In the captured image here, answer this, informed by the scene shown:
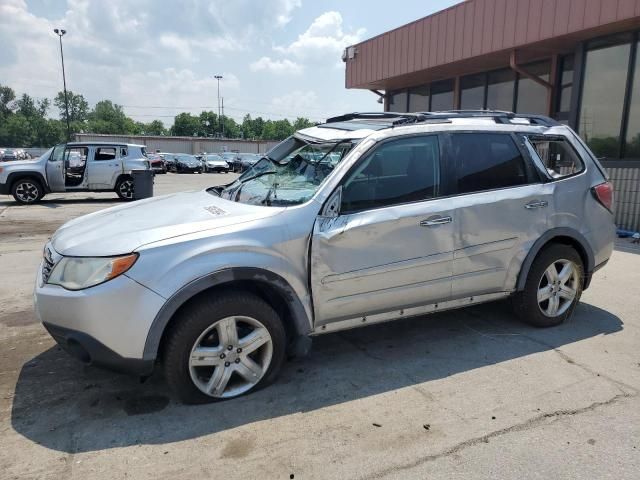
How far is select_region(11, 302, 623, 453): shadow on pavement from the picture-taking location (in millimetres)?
2801

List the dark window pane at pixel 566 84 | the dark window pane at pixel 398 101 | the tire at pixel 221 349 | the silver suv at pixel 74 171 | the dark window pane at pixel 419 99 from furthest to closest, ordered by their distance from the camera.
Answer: the dark window pane at pixel 398 101 → the dark window pane at pixel 419 99 → the silver suv at pixel 74 171 → the dark window pane at pixel 566 84 → the tire at pixel 221 349

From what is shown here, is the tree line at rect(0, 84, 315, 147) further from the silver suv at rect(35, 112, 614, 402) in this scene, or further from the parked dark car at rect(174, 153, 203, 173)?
the silver suv at rect(35, 112, 614, 402)

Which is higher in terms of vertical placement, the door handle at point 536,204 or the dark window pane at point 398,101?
the dark window pane at point 398,101

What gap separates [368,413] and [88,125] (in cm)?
13351

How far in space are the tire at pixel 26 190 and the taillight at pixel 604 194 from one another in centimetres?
1403

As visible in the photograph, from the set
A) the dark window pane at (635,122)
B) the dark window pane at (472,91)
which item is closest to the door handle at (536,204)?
the dark window pane at (635,122)

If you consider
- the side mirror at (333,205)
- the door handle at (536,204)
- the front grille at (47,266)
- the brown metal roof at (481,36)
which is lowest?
the front grille at (47,266)

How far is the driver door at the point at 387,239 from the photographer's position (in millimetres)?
3223

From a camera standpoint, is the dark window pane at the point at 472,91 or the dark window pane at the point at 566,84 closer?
the dark window pane at the point at 566,84

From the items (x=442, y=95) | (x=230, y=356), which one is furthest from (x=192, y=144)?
(x=230, y=356)

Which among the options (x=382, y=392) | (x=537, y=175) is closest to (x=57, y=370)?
(x=382, y=392)

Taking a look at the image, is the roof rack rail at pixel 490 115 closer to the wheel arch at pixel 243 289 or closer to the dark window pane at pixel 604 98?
the wheel arch at pixel 243 289

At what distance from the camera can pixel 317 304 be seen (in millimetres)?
3223

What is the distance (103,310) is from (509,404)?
8.14 feet
